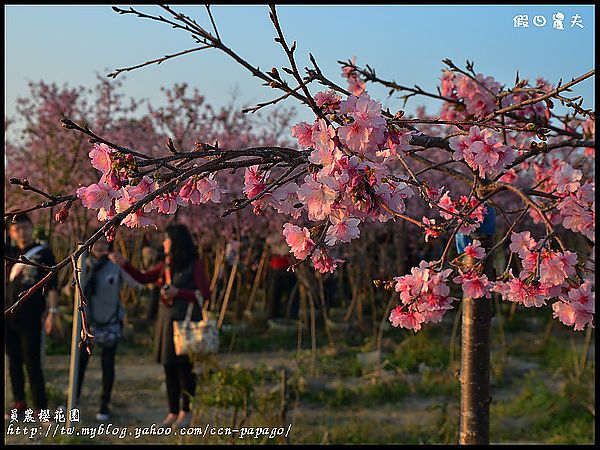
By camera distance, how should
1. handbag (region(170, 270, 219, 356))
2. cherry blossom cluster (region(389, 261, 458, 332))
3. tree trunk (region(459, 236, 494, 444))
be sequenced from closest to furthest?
cherry blossom cluster (region(389, 261, 458, 332))
tree trunk (region(459, 236, 494, 444))
handbag (region(170, 270, 219, 356))

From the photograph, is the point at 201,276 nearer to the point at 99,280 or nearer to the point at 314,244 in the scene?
the point at 99,280

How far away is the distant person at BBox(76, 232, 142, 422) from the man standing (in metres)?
0.29

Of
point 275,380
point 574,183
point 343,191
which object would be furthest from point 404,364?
point 343,191

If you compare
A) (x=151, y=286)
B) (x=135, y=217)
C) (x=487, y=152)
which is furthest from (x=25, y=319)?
(x=151, y=286)

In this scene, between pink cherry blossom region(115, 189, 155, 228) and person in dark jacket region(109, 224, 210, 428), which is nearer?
pink cherry blossom region(115, 189, 155, 228)

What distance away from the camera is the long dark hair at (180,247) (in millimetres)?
4516

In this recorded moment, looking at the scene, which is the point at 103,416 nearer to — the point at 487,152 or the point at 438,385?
the point at 438,385

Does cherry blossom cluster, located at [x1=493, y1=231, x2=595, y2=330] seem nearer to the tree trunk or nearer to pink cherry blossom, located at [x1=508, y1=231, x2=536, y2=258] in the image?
pink cherry blossom, located at [x1=508, y1=231, x2=536, y2=258]

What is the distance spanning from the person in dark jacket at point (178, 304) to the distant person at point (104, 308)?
0.39 metres

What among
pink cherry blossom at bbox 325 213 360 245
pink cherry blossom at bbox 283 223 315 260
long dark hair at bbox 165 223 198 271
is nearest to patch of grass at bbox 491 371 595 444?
long dark hair at bbox 165 223 198 271

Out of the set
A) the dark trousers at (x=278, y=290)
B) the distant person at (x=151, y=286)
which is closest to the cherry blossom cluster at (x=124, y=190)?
the distant person at (x=151, y=286)

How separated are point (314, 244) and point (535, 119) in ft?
3.96

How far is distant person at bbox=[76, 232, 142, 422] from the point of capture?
4676 millimetres

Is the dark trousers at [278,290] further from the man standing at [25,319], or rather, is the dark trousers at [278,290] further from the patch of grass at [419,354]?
the man standing at [25,319]
